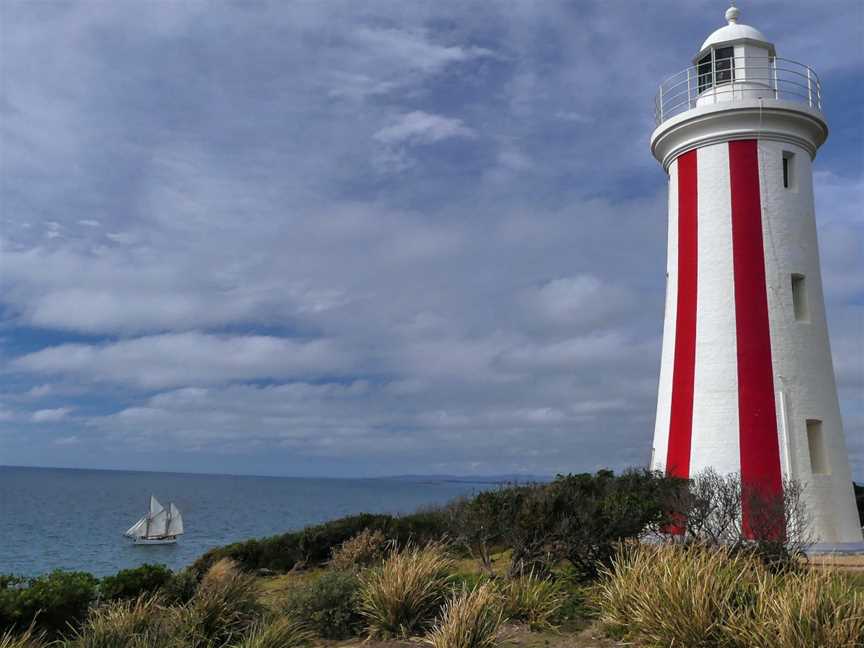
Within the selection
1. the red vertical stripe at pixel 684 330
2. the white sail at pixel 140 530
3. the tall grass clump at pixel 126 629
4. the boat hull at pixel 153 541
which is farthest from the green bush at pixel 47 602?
the white sail at pixel 140 530

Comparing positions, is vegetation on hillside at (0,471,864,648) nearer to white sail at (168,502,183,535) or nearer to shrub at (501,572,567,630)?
shrub at (501,572,567,630)

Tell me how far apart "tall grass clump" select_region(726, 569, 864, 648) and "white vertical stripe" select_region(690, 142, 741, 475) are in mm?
8523

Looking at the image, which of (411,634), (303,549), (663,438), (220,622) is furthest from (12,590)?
(663,438)

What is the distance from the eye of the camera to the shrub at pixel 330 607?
30.3ft

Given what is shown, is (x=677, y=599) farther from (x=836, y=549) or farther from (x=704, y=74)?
(x=704, y=74)

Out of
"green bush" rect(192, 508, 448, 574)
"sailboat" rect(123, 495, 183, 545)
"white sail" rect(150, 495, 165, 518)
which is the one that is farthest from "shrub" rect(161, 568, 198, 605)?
"white sail" rect(150, 495, 165, 518)

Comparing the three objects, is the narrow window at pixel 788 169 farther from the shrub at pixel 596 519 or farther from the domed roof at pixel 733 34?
the shrub at pixel 596 519

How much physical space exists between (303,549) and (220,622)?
10.9 meters

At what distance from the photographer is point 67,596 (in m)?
9.66

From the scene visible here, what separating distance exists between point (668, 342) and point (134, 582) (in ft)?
42.5

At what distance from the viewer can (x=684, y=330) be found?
683 inches

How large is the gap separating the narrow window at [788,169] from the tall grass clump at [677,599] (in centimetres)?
Result: 1110

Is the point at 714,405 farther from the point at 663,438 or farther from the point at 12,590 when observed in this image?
the point at 12,590

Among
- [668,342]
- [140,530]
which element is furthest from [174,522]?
[668,342]
